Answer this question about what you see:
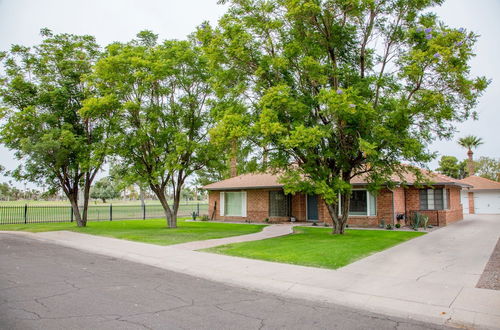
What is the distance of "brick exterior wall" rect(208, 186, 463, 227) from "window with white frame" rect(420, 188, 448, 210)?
0.44 metres

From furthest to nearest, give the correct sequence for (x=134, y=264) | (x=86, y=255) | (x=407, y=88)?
(x=407, y=88) → (x=86, y=255) → (x=134, y=264)

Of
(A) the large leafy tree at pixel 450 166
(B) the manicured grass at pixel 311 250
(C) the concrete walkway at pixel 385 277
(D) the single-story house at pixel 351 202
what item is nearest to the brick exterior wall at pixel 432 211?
(D) the single-story house at pixel 351 202

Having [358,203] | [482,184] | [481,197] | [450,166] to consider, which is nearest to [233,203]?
[358,203]

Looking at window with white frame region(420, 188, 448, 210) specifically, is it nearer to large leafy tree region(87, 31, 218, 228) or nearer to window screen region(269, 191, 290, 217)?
window screen region(269, 191, 290, 217)

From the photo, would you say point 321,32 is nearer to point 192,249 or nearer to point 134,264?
point 192,249

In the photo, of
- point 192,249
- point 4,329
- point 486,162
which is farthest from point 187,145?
point 486,162

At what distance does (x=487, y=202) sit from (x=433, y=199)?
1681 cm

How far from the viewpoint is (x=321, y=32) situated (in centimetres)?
1418

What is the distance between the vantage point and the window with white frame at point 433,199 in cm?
2050

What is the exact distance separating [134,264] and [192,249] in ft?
7.96

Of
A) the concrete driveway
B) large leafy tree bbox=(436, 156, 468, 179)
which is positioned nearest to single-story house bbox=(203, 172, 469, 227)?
the concrete driveway

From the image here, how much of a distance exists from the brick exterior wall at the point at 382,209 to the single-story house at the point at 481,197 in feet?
29.1

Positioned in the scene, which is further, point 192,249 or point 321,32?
point 321,32

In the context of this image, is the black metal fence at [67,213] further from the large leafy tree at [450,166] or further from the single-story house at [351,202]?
the large leafy tree at [450,166]
